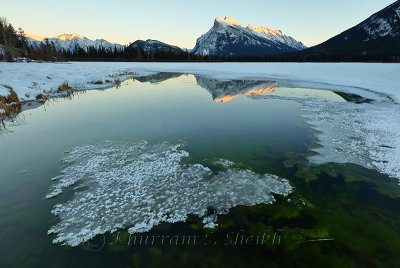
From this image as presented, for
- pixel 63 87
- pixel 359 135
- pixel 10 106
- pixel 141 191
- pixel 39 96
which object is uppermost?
pixel 63 87

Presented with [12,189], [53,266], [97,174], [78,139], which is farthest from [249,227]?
[78,139]

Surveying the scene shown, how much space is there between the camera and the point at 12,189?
244 inches

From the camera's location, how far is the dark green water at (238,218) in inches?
165

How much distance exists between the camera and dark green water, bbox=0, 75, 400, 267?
165 inches

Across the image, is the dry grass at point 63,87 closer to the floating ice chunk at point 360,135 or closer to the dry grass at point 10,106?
the dry grass at point 10,106

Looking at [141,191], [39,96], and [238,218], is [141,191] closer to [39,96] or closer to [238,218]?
[238,218]

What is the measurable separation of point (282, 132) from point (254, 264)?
8498mm

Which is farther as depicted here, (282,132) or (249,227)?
(282,132)

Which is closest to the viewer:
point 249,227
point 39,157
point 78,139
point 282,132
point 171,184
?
point 249,227

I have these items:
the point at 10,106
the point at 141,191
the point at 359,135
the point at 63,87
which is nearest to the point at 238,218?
the point at 141,191

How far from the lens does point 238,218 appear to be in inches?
207

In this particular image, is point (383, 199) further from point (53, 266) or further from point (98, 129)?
point (98, 129)

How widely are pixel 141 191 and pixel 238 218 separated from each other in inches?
122

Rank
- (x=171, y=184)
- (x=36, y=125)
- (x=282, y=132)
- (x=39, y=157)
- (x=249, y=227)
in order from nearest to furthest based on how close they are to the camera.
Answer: (x=249, y=227) → (x=171, y=184) → (x=39, y=157) → (x=282, y=132) → (x=36, y=125)
